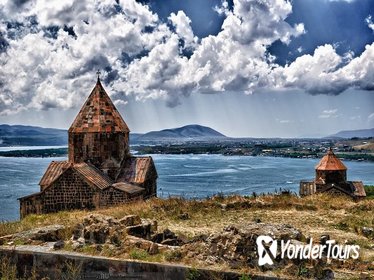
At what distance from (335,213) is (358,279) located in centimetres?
655

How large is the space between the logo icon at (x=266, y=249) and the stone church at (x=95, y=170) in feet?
35.3

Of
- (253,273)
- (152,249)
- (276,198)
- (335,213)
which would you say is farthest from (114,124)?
(253,273)

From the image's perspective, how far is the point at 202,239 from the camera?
21.9ft

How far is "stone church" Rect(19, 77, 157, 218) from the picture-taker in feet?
53.9

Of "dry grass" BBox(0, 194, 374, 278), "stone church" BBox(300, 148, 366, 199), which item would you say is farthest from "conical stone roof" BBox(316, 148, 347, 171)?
"dry grass" BBox(0, 194, 374, 278)

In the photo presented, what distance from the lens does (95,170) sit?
17.4m

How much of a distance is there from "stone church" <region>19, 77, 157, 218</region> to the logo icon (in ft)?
35.3

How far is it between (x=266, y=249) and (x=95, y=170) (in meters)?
12.4

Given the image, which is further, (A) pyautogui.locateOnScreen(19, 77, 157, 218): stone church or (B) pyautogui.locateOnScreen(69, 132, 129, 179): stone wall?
(B) pyautogui.locateOnScreen(69, 132, 129, 179): stone wall

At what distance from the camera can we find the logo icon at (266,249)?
18.9 ft

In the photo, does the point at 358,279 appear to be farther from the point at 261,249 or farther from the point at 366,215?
the point at 366,215

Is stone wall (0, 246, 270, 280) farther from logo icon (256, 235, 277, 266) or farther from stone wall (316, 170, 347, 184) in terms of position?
stone wall (316, 170, 347, 184)

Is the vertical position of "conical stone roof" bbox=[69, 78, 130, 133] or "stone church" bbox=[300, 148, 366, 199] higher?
"conical stone roof" bbox=[69, 78, 130, 133]

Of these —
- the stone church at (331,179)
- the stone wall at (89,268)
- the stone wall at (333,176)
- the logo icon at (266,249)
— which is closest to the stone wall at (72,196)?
the stone wall at (89,268)
